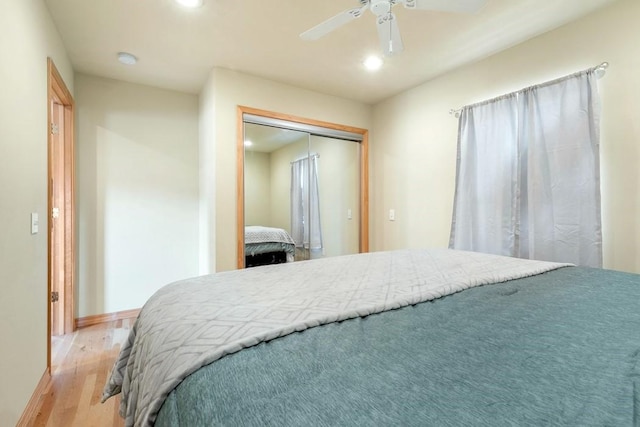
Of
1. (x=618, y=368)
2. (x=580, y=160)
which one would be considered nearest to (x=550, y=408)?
(x=618, y=368)

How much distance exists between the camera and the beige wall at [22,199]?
4.41ft

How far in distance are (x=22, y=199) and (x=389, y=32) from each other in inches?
85.5

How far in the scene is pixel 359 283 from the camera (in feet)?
3.92

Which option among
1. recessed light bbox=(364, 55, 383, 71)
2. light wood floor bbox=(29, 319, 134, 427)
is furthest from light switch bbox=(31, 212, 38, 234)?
recessed light bbox=(364, 55, 383, 71)

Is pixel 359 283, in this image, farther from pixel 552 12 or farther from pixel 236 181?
pixel 552 12

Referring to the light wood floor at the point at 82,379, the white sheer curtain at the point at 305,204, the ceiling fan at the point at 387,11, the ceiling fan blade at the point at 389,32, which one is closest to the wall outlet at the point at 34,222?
the light wood floor at the point at 82,379

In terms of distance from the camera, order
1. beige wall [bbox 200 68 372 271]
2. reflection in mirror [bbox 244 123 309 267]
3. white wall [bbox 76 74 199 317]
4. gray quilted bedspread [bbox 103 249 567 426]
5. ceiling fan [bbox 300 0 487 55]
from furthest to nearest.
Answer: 1. reflection in mirror [bbox 244 123 309 267]
2. white wall [bbox 76 74 199 317]
3. beige wall [bbox 200 68 372 271]
4. ceiling fan [bbox 300 0 487 55]
5. gray quilted bedspread [bbox 103 249 567 426]

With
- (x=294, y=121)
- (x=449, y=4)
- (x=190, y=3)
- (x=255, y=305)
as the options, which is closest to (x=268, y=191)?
(x=294, y=121)

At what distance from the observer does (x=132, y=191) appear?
3.10m

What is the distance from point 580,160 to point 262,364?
247 centimetres

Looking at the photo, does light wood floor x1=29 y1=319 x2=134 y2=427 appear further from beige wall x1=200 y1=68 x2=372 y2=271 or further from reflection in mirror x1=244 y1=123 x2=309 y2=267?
reflection in mirror x1=244 y1=123 x2=309 y2=267

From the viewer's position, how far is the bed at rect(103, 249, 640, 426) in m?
0.48

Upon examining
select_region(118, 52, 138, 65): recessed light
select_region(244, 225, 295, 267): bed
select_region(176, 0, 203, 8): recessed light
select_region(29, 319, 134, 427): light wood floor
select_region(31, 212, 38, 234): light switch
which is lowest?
select_region(29, 319, 134, 427): light wood floor

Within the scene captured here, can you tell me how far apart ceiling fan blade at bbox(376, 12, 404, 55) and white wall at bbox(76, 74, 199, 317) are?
2.46m
